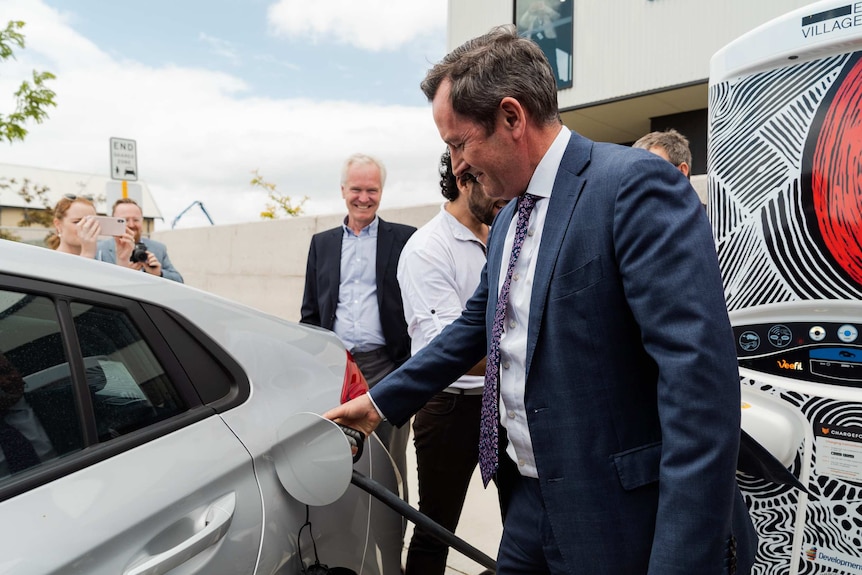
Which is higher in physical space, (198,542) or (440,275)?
(440,275)

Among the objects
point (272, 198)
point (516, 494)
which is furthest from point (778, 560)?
point (272, 198)

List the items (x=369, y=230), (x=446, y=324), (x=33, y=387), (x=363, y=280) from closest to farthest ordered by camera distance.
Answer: (x=33, y=387)
(x=446, y=324)
(x=363, y=280)
(x=369, y=230)

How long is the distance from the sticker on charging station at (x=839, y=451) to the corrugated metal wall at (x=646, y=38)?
7666 millimetres

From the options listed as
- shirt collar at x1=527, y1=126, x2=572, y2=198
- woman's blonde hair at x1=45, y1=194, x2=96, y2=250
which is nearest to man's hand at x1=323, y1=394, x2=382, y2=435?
shirt collar at x1=527, y1=126, x2=572, y2=198

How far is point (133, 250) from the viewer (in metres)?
4.31

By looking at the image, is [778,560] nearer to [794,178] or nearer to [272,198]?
[794,178]

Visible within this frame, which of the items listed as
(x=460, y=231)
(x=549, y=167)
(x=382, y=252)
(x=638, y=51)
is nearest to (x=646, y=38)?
(x=638, y=51)

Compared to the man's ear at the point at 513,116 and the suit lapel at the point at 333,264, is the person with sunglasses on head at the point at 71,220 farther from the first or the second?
the man's ear at the point at 513,116

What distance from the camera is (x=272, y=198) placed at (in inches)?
464

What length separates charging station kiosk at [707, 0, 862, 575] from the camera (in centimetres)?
186

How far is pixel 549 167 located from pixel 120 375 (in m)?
1.00

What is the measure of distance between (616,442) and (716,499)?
0.68 ft

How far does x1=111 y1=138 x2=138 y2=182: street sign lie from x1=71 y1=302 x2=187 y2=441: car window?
677 cm

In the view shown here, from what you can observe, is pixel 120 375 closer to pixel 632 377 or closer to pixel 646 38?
pixel 632 377
